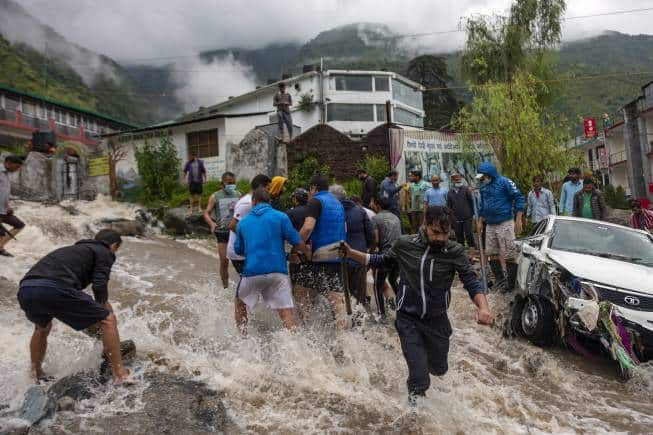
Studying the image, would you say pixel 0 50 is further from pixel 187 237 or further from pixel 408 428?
pixel 408 428

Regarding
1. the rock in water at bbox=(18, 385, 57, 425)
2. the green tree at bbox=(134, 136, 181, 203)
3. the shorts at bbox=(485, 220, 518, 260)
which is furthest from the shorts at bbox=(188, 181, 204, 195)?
the rock in water at bbox=(18, 385, 57, 425)

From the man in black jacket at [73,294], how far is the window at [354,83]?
41.0 metres

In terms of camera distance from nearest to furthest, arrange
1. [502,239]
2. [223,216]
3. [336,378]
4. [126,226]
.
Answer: [336,378] → [223,216] → [502,239] → [126,226]

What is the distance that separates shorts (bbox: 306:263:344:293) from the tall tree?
4887cm

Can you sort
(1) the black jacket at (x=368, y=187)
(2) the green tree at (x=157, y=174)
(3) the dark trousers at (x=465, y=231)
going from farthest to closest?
(2) the green tree at (x=157, y=174), (1) the black jacket at (x=368, y=187), (3) the dark trousers at (x=465, y=231)

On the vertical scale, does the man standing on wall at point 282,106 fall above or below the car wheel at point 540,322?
above

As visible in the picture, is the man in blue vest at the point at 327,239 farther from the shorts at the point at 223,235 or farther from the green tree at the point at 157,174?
the green tree at the point at 157,174

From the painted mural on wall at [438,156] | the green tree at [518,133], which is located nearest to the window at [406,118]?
the green tree at [518,133]

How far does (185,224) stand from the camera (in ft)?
55.9

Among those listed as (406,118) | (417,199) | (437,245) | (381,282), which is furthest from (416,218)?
(406,118)

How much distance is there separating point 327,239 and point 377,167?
38.5 feet

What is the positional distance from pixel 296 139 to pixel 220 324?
12.8 m

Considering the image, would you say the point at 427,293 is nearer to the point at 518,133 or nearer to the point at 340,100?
the point at 518,133

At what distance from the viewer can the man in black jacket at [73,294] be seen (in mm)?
4566
